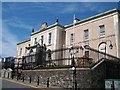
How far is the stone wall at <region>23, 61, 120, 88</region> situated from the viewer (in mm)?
15992

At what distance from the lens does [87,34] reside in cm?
2816

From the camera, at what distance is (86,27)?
28.5m

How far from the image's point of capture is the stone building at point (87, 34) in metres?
24.3

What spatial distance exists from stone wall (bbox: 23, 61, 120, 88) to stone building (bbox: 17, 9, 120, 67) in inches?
226

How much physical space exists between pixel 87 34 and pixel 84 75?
43.0ft

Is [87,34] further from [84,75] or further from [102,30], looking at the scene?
[84,75]

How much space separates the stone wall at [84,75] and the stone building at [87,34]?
→ 5753 millimetres

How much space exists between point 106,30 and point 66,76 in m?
11.6

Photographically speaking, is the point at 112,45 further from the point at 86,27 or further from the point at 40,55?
the point at 40,55

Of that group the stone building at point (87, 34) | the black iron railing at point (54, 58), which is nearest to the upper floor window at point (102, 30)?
the stone building at point (87, 34)

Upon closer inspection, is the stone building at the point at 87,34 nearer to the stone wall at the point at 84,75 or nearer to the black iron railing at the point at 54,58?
the black iron railing at the point at 54,58

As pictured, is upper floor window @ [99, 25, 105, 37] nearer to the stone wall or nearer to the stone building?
the stone building

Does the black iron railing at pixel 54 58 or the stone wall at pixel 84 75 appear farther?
the black iron railing at pixel 54 58

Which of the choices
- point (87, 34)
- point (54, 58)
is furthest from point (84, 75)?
point (87, 34)
